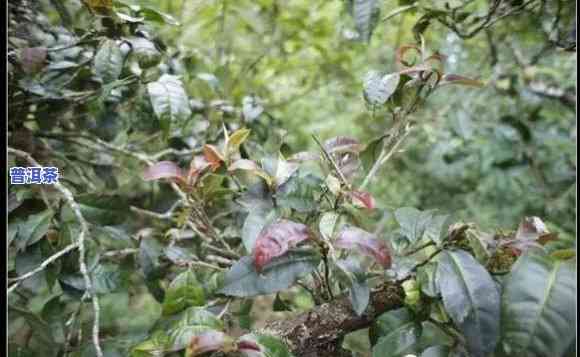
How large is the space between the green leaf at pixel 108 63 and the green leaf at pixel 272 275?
0.37 meters

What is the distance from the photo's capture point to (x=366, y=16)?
2.80ft

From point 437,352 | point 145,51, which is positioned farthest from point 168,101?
point 437,352

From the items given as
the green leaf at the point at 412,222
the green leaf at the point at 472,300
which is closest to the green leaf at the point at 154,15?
the green leaf at the point at 412,222

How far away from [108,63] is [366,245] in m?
0.48

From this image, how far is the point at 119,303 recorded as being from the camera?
5.59ft

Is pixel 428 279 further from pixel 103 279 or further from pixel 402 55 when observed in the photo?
pixel 103 279

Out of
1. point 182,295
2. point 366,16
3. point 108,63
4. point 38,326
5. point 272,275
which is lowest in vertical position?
point 38,326

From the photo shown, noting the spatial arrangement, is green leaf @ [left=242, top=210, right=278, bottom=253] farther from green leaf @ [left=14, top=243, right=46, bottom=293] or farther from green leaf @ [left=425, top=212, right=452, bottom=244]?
green leaf @ [left=14, top=243, right=46, bottom=293]

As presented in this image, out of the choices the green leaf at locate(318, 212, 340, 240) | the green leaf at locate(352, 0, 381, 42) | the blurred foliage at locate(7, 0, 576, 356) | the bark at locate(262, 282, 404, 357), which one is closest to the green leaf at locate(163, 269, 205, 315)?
the blurred foliage at locate(7, 0, 576, 356)

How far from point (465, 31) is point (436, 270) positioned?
2.20 feet

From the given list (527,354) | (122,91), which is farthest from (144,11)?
(527,354)

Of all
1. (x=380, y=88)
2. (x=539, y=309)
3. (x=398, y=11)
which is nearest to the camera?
(x=539, y=309)

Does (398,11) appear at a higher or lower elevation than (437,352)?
higher

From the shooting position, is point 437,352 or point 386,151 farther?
point 386,151
